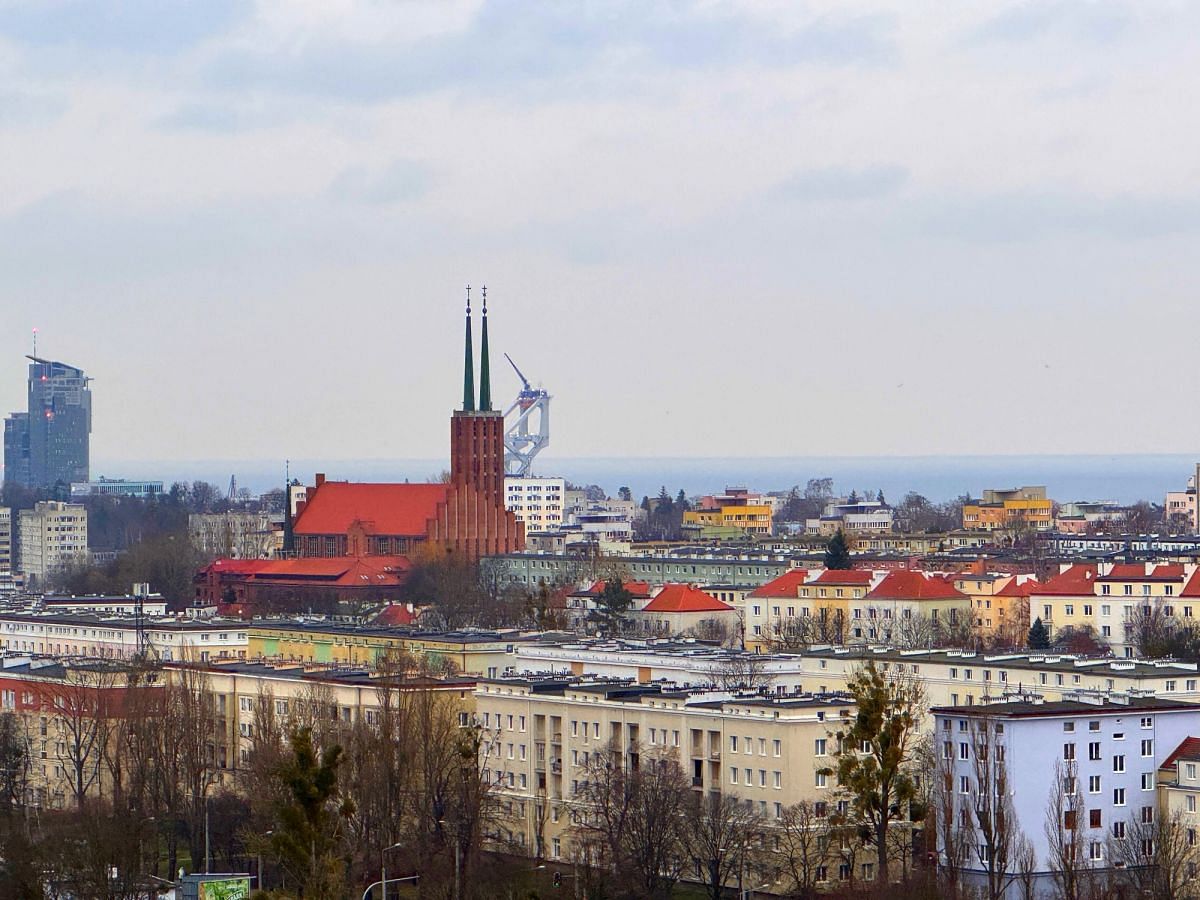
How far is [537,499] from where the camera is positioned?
598 feet

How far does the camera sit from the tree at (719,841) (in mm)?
47938

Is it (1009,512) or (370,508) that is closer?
(370,508)

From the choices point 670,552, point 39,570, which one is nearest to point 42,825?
point 670,552

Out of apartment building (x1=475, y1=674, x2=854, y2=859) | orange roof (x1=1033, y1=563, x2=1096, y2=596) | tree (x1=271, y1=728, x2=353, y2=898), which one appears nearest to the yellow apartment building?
apartment building (x1=475, y1=674, x2=854, y2=859)

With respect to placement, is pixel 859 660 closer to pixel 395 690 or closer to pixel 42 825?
pixel 395 690

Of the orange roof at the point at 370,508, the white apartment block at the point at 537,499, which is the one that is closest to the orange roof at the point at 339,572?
the orange roof at the point at 370,508

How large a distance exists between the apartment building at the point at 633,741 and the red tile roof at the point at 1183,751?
17.3 ft

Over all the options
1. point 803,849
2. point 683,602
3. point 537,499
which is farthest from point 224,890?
point 537,499

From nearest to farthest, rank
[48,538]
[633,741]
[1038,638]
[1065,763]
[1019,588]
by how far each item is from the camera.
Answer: [1065,763] → [633,741] → [1038,638] → [1019,588] → [48,538]

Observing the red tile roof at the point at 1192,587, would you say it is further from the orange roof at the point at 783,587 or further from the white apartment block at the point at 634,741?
the white apartment block at the point at 634,741

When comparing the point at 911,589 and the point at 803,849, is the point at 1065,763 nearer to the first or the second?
the point at 803,849

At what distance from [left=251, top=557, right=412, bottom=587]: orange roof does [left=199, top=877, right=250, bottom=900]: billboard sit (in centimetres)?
7056

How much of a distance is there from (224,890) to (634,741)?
43.4 ft

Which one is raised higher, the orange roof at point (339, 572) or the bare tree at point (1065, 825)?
the orange roof at point (339, 572)
